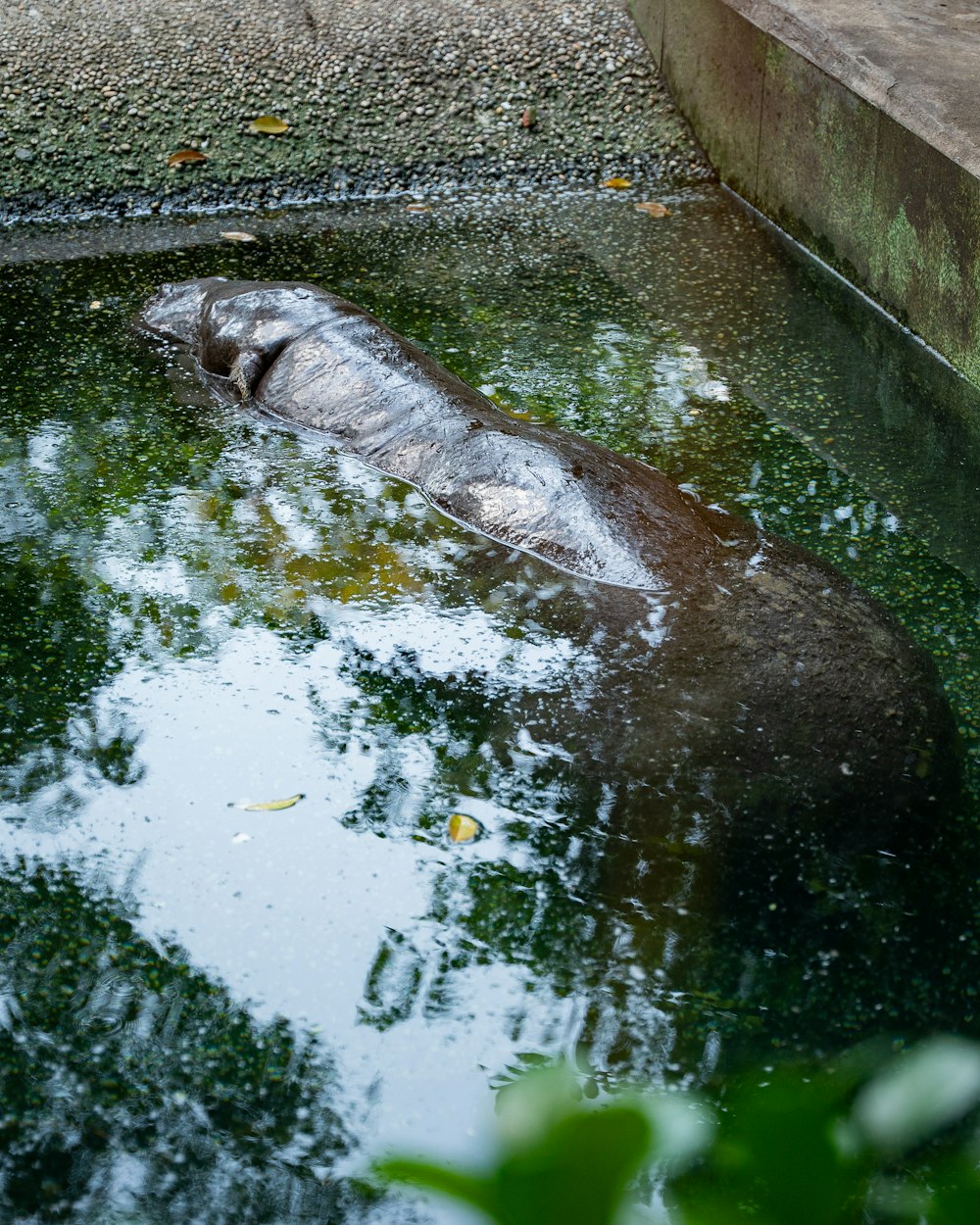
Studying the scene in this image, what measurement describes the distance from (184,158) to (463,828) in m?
4.95

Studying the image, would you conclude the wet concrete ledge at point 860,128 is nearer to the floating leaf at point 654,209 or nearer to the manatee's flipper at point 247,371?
the floating leaf at point 654,209

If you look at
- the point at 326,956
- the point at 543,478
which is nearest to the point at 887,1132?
the point at 326,956

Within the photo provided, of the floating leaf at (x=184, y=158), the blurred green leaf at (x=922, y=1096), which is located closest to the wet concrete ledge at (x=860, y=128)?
the floating leaf at (x=184, y=158)

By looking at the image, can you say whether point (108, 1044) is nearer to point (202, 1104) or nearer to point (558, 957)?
point (202, 1104)

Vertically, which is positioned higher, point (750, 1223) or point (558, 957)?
point (750, 1223)

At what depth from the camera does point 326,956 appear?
2438 millimetres

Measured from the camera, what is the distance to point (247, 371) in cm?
456

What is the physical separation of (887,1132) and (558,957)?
185 centimetres

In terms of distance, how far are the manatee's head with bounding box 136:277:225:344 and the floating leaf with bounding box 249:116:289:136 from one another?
5.54ft

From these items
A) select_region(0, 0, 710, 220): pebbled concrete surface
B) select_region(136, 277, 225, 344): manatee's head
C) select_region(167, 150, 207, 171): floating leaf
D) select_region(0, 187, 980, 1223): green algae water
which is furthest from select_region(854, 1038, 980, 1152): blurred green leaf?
select_region(167, 150, 207, 171): floating leaf

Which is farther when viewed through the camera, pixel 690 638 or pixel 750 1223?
pixel 690 638

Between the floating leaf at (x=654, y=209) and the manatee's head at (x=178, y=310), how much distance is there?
7.51 feet

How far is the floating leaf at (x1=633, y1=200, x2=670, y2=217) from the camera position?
634 cm

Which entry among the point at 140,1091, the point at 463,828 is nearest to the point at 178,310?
the point at 463,828
